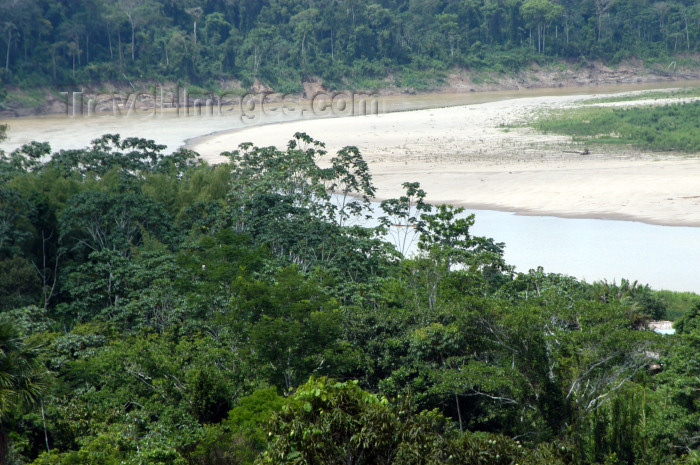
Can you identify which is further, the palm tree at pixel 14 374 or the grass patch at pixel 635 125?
the grass patch at pixel 635 125

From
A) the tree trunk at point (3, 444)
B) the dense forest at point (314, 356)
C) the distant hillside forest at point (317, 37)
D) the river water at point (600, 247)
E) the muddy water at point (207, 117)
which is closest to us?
the dense forest at point (314, 356)

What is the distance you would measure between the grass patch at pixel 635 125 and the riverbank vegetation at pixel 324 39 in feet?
145

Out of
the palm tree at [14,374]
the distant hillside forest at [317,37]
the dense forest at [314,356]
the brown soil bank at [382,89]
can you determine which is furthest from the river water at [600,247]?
the distant hillside forest at [317,37]

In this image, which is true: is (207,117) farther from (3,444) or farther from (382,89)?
(3,444)

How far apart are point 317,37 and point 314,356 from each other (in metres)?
102

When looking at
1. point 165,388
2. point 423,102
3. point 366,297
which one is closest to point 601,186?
point 366,297

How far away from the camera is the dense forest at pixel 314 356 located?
1102 centimetres

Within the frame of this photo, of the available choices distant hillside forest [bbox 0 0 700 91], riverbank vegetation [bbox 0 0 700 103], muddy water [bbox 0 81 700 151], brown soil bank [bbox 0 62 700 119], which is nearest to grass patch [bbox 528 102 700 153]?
muddy water [bbox 0 81 700 151]

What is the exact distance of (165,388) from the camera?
1538cm

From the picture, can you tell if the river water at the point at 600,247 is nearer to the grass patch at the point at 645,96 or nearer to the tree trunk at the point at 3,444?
the tree trunk at the point at 3,444

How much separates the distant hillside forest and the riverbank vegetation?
0.59 feet

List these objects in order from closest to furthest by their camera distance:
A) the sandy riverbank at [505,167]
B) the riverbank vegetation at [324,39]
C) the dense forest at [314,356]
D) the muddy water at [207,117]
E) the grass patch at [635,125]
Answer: the dense forest at [314,356] → the sandy riverbank at [505,167] → the grass patch at [635,125] → the muddy water at [207,117] → the riverbank vegetation at [324,39]

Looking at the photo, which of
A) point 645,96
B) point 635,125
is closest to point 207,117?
point 635,125

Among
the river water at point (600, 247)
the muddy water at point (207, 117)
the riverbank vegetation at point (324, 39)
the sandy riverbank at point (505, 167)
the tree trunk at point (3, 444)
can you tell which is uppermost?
the riverbank vegetation at point (324, 39)
